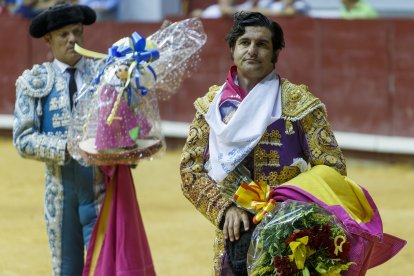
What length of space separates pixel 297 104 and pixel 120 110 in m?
1.37

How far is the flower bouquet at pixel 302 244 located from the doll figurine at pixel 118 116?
1.57 meters

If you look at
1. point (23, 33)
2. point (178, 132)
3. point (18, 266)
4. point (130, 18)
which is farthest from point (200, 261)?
point (130, 18)

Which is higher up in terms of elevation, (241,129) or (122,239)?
(241,129)

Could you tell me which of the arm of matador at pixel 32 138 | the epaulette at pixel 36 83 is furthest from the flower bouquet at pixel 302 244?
the epaulette at pixel 36 83

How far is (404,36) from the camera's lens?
11.5 metres

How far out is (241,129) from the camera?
3.90 m

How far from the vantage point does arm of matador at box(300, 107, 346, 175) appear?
12.9 ft

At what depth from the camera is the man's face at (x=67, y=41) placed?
542 centimetres

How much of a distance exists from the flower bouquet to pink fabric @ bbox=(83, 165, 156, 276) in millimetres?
1631

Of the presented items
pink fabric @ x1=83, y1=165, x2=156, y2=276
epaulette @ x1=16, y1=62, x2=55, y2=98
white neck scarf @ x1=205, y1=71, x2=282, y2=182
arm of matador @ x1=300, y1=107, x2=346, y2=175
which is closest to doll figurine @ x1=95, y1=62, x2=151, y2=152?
pink fabric @ x1=83, y1=165, x2=156, y2=276

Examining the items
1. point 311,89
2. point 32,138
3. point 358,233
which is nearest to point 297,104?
point 358,233

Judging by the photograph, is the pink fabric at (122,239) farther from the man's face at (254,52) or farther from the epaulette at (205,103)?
the man's face at (254,52)

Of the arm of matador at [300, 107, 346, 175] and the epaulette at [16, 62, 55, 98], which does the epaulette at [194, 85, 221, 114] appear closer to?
the arm of matador at [300, 107, 346, 175]

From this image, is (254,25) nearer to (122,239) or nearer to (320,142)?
(320,142)
